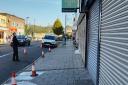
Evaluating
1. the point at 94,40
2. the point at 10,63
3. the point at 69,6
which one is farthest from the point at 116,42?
the point at 69,6

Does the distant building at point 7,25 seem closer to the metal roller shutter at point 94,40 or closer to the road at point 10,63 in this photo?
the road at point 10,63

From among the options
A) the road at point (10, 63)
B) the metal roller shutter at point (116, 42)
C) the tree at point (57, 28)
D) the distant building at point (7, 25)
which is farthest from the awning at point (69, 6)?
the tree at point (57, 28)

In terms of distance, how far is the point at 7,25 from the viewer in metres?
81.1

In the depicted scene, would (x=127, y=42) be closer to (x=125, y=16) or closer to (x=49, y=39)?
(x=125, y=16)

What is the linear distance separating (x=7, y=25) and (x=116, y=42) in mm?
76513

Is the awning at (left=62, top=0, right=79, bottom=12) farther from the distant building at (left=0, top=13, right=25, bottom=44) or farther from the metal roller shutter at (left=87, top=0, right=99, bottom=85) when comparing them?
the distant building at (left=0, top=13, right=25, bottom=44)

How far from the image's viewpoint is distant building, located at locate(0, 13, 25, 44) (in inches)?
2894

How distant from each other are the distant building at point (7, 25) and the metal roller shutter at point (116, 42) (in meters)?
61.4

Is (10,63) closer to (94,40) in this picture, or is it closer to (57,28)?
(94,40)

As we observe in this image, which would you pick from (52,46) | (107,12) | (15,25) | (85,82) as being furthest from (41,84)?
(15,25)

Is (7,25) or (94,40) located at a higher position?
(7,25)

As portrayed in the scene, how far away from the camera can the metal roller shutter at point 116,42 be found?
536 centimetres

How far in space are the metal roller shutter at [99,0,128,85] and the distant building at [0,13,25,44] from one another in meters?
61.4

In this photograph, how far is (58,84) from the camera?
36.9 ft
